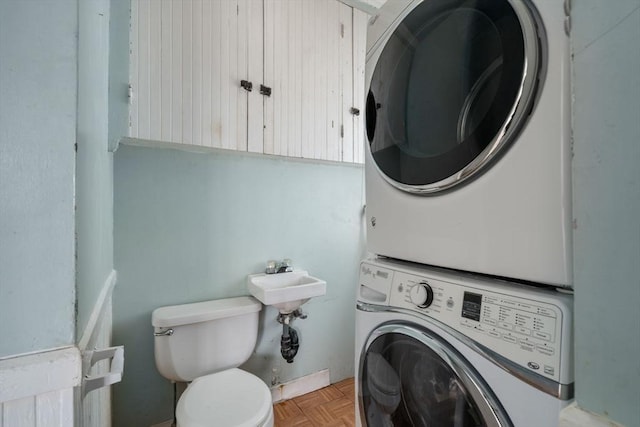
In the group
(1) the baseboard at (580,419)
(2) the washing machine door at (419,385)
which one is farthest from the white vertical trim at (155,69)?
(1) the baseboard at (580,419)

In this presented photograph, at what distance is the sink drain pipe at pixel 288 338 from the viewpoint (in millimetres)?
1485

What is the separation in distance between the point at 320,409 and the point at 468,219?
151cm

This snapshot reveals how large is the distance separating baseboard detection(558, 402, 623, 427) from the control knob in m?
0.24

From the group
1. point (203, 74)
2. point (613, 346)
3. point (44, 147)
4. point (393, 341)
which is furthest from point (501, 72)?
point (203, 74)

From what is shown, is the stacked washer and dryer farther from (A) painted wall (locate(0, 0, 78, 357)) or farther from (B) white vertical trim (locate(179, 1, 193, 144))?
(B) white vertical trim (locate(179, 1, 193, 144))

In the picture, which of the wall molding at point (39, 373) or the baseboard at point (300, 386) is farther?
the baseboard at point (300, 386)

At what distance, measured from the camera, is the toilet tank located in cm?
119

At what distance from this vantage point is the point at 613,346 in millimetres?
329

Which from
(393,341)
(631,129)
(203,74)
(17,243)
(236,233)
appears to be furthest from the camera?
(236,233)

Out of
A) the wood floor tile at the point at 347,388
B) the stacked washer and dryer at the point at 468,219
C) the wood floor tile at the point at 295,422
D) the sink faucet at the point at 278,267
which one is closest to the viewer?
the stacked washer and dryer at the point at 468,219

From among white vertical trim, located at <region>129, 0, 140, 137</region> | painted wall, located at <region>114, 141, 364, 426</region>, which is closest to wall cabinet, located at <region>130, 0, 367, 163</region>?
white vertical trim, located at <region>129, 0, 140, 137</region>

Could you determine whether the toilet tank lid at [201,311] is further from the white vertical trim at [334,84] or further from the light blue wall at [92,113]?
the white vertical trim at [334,84]

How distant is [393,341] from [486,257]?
30cm

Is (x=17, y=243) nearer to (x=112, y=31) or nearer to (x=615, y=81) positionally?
(x=615, y=81)
